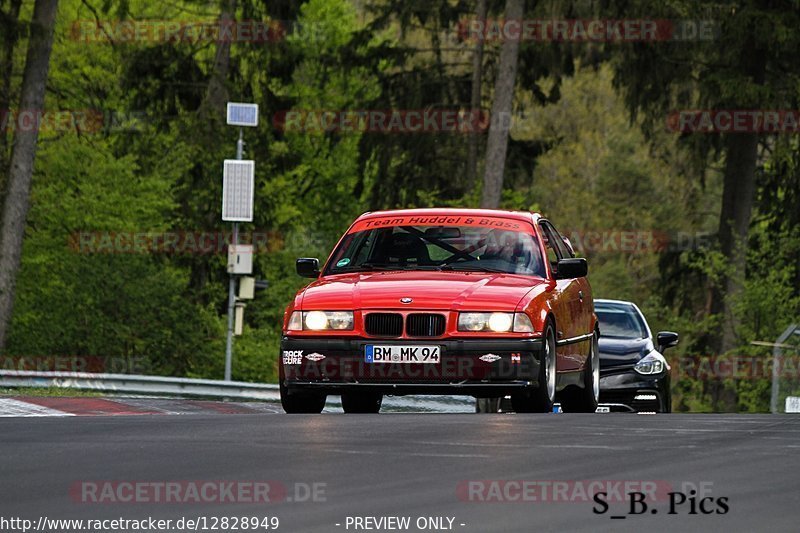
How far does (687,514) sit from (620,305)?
13868 millimetres

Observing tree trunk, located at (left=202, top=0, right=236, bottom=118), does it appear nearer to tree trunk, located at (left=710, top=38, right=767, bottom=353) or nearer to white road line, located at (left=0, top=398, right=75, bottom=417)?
tree trunk, located at (left=710, top=38, right=767, bottom=353)

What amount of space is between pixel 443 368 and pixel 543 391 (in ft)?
Result: 2.90

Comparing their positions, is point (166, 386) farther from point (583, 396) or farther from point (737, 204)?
point (737, 204)

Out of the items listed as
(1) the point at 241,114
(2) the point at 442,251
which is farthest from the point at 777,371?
(1) the point at 241,114

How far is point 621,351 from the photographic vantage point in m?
19.6

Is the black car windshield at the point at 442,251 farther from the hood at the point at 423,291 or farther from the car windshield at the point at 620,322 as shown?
the car windshield at the point at 620,322

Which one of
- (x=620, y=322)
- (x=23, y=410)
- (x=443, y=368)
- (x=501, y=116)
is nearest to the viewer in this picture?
(x=443, y=368)

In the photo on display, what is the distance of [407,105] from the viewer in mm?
44344

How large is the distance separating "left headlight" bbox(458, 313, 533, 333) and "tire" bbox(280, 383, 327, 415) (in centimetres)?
154

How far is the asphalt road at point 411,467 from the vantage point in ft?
23.7

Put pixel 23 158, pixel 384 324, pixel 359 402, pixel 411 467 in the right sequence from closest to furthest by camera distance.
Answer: pixel 411 467, pixel 384 324, pixel 359 402, pixel 23 158

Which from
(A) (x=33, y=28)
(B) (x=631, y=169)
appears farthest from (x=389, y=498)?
(B) (x=631, y=169)

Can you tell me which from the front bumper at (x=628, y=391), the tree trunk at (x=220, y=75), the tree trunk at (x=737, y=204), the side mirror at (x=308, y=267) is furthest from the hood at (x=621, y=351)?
the tree trunk at (x=220, y=75)

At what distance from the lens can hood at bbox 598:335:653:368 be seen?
1948 centimetres
